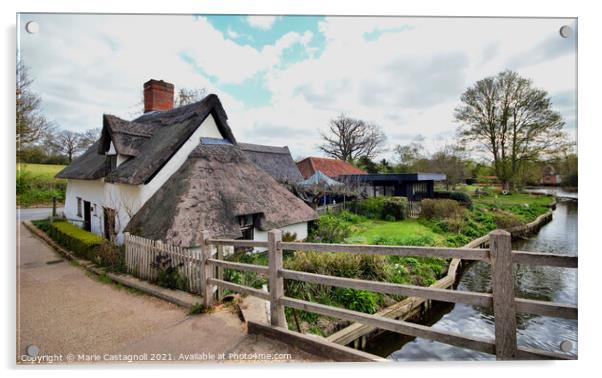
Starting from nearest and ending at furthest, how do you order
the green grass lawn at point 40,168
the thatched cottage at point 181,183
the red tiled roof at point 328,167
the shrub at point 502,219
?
the green grass lawn at point 40,168 → the shrub at point 502,219 → the thatched cottage at point 181,183 → the red tiled roof at point 328,167

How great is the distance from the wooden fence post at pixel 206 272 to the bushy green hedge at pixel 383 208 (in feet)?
17.3

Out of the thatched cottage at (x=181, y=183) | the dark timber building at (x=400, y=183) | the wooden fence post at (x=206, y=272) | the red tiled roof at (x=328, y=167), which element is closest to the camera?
the wooden fence post at (x=206, y=272)

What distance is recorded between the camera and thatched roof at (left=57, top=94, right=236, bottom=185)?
6.49 meters

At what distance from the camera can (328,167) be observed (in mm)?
8727

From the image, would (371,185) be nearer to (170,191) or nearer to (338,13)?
(170,191)

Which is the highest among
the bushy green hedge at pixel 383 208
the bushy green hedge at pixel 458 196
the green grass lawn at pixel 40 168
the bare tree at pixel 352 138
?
the bare tree at pixel 352 138

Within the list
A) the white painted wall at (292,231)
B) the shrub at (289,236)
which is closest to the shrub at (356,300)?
the shrub at (289,236)

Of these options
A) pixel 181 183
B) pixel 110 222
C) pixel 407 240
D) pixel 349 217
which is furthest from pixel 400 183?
pixel 110 222

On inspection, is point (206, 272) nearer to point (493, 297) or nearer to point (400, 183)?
point (493, 297)

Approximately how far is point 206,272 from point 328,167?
568 cm

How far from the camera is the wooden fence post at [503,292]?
187cm

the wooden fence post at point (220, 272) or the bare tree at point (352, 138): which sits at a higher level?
the bare tree at point (352, 138)

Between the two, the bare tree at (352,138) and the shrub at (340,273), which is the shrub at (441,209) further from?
the bare tree at (352,138)

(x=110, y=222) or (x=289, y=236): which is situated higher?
(x=110, y=222)
